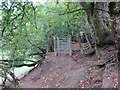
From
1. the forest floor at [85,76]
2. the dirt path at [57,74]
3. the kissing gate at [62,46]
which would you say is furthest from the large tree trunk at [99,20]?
the kissing gate at [62,46]

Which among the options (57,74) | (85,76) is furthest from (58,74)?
(85,76)

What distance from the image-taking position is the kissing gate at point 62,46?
9.05 meters

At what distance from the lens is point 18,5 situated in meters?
2.26

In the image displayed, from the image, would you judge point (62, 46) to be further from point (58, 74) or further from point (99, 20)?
point (99, 20)

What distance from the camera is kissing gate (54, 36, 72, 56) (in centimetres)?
905

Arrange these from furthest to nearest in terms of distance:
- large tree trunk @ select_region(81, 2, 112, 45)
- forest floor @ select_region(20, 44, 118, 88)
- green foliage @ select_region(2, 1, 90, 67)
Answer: green foliage @ select_region(2, 1, 90, 67) → large tree trunk @ select_region(81, 2, 112, 45) → forest floor @ select_region(20, 44, 118, 88)

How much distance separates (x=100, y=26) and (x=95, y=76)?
10.3 ft

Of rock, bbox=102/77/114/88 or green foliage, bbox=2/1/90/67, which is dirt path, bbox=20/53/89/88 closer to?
rock, bbox=102/77/114/88

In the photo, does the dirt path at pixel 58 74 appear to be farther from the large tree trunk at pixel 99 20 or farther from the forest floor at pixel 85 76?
the large tree trunk at pixel 99 20

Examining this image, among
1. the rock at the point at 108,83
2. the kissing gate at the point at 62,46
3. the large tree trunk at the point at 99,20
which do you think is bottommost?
the rock at the point at 108,83

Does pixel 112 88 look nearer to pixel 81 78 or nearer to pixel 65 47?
pixel 81 78

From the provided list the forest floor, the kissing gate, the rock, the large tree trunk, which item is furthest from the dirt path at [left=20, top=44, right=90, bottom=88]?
the large tree trunk

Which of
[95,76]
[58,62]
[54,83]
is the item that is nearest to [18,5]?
[95,76]

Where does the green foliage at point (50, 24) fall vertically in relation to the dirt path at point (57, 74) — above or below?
above
